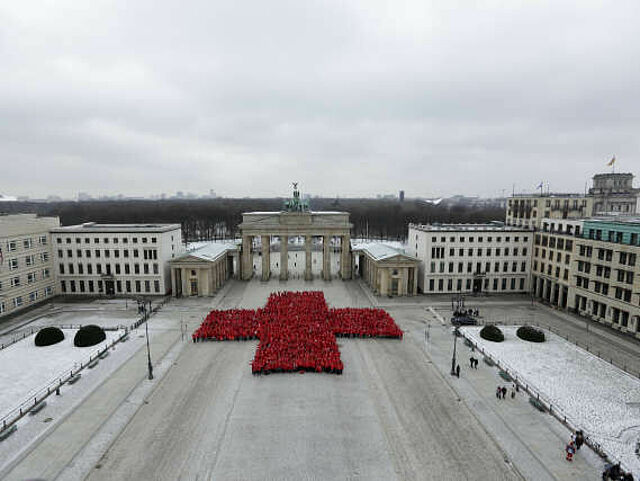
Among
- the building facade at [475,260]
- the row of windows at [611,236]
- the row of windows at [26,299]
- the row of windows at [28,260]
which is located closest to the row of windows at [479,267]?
the building facade at [475,260]

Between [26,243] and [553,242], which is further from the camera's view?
[553,242]

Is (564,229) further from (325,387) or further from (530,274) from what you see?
(325,387)

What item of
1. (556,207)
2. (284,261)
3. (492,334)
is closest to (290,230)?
(284,261)

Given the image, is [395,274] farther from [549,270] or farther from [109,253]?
[109,253]

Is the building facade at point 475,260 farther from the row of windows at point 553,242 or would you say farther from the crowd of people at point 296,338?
the crowd of people at point 296,338

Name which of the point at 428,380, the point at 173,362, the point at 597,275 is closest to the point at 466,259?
the point at 597,275

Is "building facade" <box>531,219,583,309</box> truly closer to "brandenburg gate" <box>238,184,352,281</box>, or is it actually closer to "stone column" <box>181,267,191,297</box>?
"brandenburg gate" <box>238,184,352,281</box>
